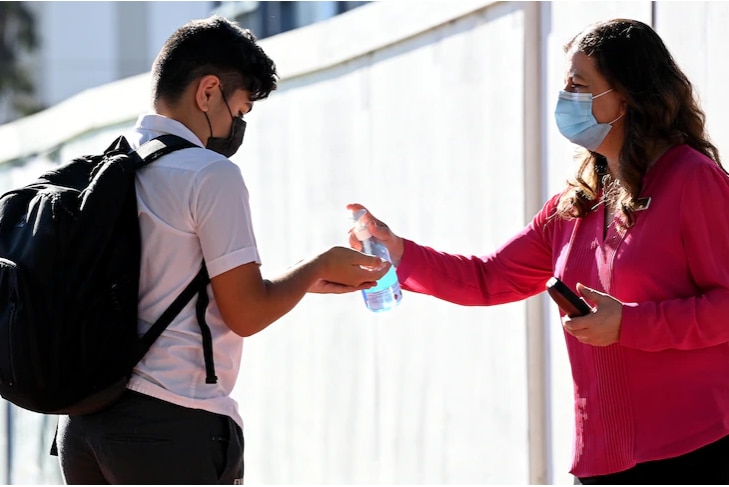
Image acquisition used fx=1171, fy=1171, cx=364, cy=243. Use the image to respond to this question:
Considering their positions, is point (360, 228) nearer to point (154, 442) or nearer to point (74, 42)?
point (154, 442)

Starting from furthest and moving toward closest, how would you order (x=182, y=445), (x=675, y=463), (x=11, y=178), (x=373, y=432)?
1. (x=11, y=178)
2. (x=373, y=432)
3. (x=675, y=463)
4. (x=182, y=445)

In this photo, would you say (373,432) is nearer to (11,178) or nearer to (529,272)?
(529,272)

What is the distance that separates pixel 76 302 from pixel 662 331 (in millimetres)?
1421

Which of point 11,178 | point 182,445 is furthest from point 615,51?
point 11,178

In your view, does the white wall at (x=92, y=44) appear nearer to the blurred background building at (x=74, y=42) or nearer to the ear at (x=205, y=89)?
the blurred background building at (x=74, y=42)

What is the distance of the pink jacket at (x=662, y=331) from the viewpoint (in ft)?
9.58

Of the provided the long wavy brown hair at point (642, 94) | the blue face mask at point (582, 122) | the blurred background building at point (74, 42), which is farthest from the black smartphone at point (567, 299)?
the blurred background building at point (74, 42)

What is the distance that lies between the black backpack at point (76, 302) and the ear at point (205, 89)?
0.97ft

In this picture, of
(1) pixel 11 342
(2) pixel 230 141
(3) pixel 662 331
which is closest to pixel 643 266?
(3) pixel 662 331

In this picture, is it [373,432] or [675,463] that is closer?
[675,463]

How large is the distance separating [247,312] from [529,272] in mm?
1166

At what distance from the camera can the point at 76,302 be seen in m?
2.71

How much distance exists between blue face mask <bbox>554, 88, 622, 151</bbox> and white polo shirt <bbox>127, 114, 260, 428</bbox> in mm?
990

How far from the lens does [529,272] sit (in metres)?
3.64
